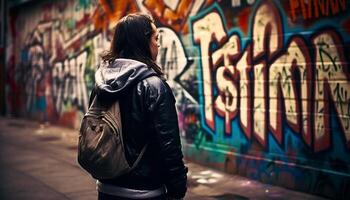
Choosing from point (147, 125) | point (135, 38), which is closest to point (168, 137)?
point (147, 125)

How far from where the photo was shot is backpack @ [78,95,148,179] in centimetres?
240

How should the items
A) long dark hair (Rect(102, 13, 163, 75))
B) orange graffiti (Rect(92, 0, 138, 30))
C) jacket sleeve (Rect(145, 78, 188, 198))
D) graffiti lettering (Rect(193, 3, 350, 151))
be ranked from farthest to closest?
1. orange graffiti (Rect(92, 0, 138, 30))
2. graffiti lettering (Rect(193, 3, 350, 151))
3. long dark hair (Rect(102, 13, 163, 75))
4. jacket sleeve (Rect(145, 78, 188, 198))

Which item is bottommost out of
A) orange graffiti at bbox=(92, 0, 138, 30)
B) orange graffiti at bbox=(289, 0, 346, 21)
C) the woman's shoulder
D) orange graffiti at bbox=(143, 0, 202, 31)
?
the woman's shoulder

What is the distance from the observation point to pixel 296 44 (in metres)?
5.65

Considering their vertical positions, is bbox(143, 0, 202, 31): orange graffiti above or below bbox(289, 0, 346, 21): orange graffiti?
above

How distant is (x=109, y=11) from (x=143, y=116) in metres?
8.13

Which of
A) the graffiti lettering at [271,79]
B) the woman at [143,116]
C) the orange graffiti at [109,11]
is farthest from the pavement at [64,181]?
the woman at [143,116]

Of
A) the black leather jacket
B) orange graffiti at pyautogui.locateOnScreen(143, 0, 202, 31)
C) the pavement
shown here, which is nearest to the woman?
the black leather jacket

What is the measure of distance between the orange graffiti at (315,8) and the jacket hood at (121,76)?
11.2 feet

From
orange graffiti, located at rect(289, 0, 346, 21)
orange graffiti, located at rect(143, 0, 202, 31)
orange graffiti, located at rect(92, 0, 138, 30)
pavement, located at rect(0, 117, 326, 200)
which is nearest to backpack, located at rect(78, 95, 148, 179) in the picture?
pavement, located at rect(0, 117, 326, 200)

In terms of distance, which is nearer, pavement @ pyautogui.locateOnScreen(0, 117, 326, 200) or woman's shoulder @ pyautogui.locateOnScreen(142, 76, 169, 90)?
woman's shoulder @ pyautogui.locateOnScreen(142, 76, 169, 90)

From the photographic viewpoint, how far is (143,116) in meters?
2.44

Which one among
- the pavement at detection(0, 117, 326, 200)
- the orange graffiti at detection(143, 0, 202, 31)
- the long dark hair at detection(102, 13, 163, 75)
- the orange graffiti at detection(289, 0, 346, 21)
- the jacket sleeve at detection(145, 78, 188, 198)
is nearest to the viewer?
the jacket sleeve at detection(145, 78, 188, 198)

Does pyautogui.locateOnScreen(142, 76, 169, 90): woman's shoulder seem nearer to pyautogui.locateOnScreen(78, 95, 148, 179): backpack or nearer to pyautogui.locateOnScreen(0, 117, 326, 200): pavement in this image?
pyautogui.locateOnScreen(78, 95, 148, 179): backpack
